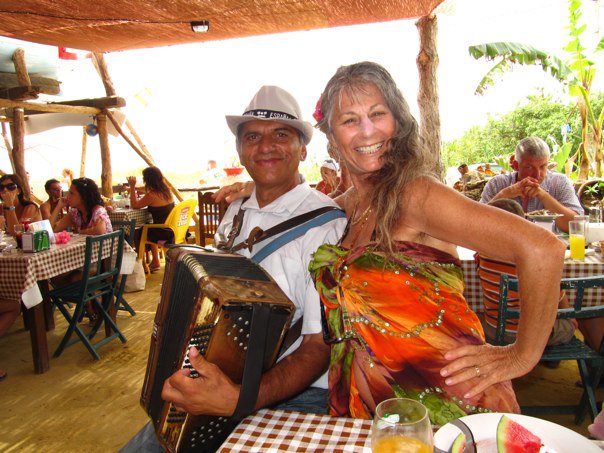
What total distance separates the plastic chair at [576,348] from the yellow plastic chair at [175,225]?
5.69 m

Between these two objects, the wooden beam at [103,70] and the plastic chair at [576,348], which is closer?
the plastic chair at [576,348]

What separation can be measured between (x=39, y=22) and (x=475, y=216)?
213 inches

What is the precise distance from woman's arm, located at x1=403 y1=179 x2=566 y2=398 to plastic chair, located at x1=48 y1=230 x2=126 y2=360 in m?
3.62

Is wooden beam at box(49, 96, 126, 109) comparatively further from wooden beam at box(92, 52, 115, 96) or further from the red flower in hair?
the red flower in hair

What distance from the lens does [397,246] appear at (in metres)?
1.34

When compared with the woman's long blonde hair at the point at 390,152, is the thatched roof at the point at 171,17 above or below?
above

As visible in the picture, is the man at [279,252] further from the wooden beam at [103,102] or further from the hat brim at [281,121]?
the wooden beam at [103,102]

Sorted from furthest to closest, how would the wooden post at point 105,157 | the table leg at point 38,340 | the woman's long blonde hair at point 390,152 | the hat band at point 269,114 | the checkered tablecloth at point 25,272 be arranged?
the wooden post at point 105,157
the table leg at point 38,340
the checkered tablecloth at point 25,272
the hat band at point 269,114
the woman's long blonde hair at point 390,152

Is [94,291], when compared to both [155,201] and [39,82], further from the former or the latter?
[39,82]

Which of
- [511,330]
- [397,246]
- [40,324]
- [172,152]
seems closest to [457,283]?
[397,246]

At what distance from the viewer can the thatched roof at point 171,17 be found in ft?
14.6

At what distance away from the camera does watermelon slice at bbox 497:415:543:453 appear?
83 cm

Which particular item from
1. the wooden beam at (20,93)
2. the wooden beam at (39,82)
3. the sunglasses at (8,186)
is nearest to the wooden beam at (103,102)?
the wooden beam at (39,82)

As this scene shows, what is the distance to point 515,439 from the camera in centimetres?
85
